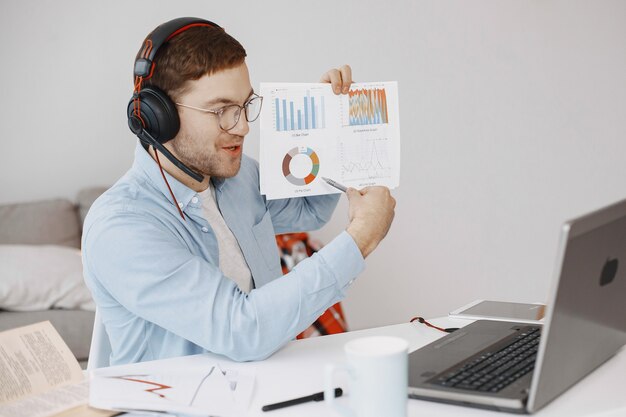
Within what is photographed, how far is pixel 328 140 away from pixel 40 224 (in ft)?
5.80

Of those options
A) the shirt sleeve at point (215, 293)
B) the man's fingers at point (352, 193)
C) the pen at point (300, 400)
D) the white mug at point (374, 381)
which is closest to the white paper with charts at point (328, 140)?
the man's fingers at point (352, 193)

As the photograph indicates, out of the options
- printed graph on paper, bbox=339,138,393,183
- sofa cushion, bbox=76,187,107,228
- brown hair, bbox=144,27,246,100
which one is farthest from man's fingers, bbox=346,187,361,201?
sofa cushion, bbox=76,187,107,228

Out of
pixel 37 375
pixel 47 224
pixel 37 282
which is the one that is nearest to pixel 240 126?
pixel 37 375

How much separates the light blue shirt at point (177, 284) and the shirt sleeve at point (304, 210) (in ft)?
1.03

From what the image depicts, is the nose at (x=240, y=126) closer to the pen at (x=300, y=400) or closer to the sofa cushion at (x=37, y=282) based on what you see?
the pen at (x=300, y=400)

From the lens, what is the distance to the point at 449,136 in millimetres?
3404

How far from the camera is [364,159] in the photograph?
1595 millimetres

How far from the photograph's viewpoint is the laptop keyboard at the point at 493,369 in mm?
A: 992

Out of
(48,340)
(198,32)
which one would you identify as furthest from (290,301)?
(198,32)

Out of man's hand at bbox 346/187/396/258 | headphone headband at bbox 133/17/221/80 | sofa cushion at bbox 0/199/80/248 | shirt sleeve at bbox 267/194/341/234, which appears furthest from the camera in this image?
sofa cushion at bbox 0/199/80/248

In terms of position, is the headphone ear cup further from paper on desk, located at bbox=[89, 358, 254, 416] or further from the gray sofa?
the gray sofa

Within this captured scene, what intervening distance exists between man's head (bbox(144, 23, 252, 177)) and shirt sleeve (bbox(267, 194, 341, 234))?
0.94 ft

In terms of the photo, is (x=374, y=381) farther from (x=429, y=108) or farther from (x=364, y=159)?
(x=429, y=108)

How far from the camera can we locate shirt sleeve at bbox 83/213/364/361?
123 cm
